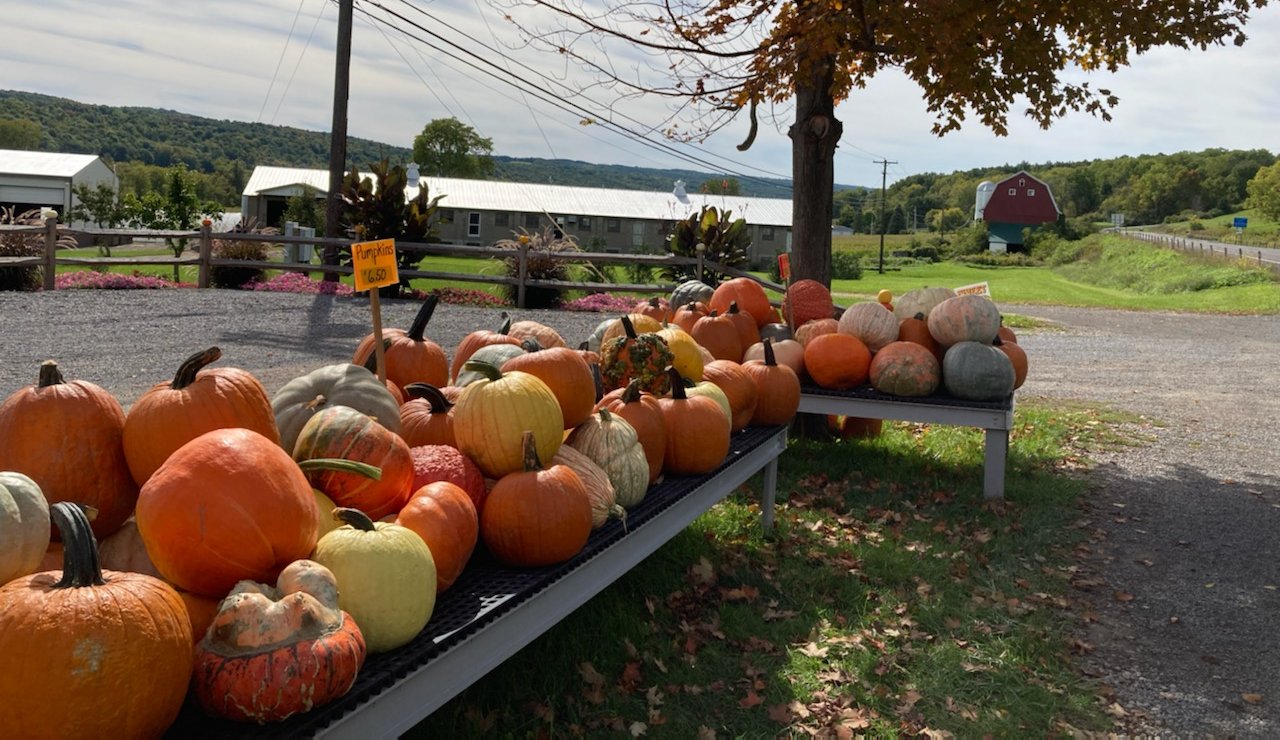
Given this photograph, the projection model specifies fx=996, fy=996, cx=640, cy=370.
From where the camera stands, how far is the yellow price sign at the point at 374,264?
150 inches

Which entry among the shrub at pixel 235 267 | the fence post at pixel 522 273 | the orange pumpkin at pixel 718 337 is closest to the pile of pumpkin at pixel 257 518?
the orange pumpkin at pixel 718 337

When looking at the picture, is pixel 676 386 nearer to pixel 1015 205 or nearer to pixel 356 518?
pixel 356 518

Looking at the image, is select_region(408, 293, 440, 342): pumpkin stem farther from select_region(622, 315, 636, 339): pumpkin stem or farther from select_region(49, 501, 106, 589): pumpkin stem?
select_region(49, 501, 106, 589): pumpkin stem

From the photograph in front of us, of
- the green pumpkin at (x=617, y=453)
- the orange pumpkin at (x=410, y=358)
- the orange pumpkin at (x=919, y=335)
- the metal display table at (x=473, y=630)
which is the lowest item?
the metal display table at (x=473, y=630)

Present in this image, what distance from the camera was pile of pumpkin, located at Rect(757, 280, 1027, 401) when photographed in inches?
271

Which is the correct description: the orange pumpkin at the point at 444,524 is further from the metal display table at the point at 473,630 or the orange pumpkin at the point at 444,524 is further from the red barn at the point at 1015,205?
the red barn at the point at 1015,205

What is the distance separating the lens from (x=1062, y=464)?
8.03 meters

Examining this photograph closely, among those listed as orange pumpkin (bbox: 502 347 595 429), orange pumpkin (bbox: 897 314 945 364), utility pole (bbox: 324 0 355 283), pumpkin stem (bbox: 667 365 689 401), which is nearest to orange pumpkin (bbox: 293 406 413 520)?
orange pumpkin (bbox: 502 347 595 429)

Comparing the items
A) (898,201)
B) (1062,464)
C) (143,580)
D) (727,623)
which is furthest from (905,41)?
(898,201)

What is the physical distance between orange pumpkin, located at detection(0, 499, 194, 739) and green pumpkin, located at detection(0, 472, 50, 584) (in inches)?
5.4

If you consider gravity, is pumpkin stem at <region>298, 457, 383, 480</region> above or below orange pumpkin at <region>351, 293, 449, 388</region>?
below

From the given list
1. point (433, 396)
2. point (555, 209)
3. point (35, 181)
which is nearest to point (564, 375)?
point (433, 396)

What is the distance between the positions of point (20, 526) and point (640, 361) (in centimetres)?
322

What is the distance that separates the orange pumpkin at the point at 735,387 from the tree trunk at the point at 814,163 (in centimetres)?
306
